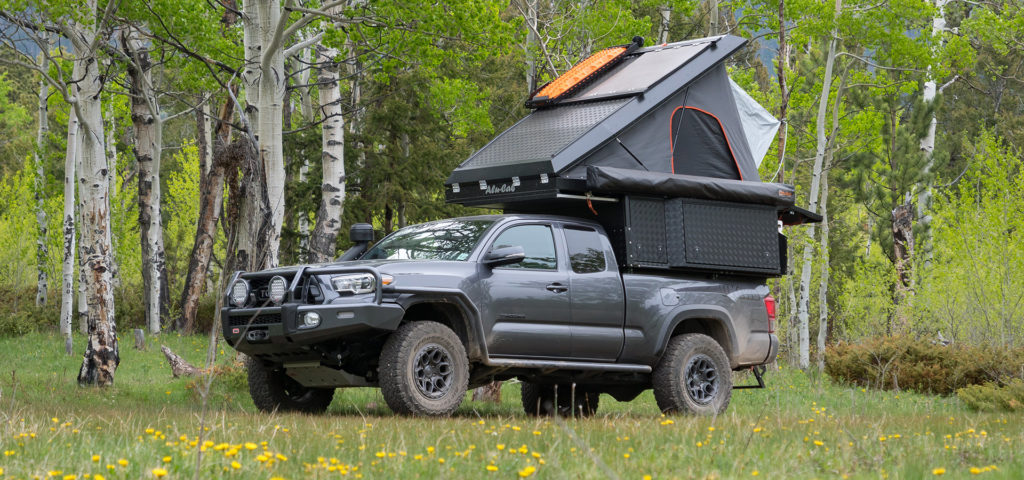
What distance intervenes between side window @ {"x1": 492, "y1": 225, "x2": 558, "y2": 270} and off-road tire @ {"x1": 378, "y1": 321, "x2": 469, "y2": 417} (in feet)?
3.72

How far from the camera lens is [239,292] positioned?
955 cm

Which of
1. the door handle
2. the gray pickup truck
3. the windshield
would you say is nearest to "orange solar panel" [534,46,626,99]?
the gray pickup truck

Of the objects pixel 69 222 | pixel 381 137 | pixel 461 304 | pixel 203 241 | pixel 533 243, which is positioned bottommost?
pixel 461 304

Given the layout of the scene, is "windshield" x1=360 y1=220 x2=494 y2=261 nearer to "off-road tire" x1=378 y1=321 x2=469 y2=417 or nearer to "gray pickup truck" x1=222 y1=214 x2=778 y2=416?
"gray pickup truck" x1=222 y1=214 x2=778 y2=416

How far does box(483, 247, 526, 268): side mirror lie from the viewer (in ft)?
30.7

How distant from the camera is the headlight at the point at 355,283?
895 centimetres

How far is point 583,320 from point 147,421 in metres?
3.99

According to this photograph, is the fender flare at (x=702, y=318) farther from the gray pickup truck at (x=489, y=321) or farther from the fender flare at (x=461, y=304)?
the fender flare at (x=461, y=304)

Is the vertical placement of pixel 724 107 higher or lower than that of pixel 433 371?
higher

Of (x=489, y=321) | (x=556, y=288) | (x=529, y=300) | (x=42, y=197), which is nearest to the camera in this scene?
(x=489, y=321)

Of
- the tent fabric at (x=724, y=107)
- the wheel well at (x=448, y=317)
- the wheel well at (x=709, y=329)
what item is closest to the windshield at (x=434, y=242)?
the wheel well at (x=448, y=317)

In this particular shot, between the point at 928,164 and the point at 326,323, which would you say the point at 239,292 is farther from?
the point at 928,164

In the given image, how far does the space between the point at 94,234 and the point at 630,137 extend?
6.89m


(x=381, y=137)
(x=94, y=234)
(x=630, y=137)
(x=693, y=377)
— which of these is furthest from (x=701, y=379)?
(x=381, y=137)
